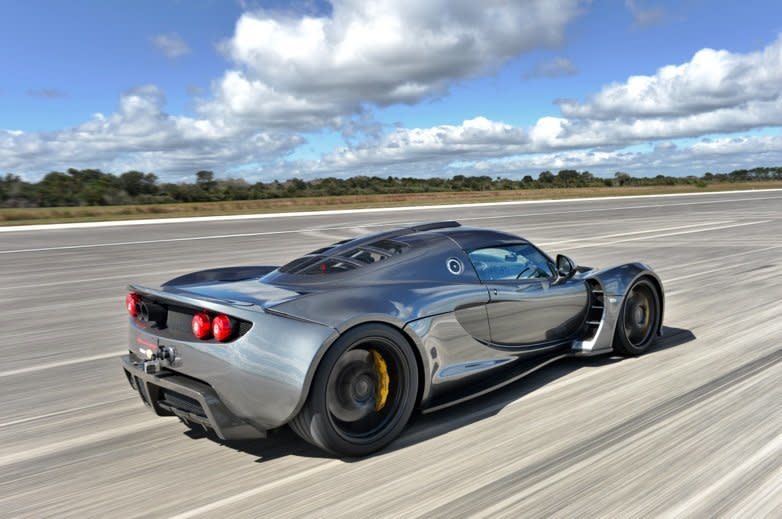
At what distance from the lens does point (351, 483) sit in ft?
10.1

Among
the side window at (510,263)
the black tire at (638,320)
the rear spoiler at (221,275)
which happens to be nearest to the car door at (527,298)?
the side window at (510,263)

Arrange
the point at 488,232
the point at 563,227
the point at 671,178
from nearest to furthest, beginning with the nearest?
the point at 488,232, the point at 563,227, the point at 671,178

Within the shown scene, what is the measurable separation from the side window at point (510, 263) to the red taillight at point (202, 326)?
171 centimetres

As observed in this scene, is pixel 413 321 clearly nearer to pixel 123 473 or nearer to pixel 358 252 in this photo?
pixel 358 252

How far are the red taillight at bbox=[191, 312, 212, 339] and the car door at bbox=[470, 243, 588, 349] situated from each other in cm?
168

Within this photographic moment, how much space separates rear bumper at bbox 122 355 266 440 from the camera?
3135 millimetres

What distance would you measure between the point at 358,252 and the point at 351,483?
4.87 feet

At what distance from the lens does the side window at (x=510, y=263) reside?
4.17 meters

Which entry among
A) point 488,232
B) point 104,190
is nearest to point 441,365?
point 488,232

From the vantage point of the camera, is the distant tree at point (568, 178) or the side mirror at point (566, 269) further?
the distant tree at point (568, 178)

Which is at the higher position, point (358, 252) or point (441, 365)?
point (358, 252)

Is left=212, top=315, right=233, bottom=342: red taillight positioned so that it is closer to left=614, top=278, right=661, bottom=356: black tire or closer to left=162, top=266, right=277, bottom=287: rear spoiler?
left=162, top=266, right=277, bottom=287: rear spoiler

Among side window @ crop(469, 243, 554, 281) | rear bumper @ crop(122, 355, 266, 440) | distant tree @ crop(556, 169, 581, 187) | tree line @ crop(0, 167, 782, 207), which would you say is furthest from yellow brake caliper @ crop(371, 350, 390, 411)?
distant tree @ crop(556, 169, 581, 187)

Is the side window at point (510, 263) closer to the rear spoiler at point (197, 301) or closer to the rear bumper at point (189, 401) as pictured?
the rear spoiler at point (197, 301)
